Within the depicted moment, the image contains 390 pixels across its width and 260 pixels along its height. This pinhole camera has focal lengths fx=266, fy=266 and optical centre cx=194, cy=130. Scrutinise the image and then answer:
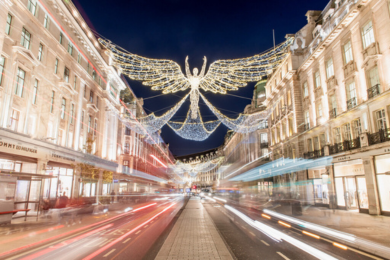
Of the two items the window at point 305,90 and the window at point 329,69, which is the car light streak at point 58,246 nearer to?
the window at point 329,69

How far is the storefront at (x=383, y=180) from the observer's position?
18.2 metres

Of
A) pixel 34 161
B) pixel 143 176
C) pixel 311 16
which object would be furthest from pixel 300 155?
pixel 143 176

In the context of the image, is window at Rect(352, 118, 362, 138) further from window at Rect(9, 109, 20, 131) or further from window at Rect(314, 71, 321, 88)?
window at Rect(9, 109, 20, 131)

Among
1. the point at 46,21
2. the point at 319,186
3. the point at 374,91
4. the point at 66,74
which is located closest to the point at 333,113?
the point at 374,91

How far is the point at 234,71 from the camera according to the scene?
57.3 ft

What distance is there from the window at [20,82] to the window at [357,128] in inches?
1047

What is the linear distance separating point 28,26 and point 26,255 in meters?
19.4

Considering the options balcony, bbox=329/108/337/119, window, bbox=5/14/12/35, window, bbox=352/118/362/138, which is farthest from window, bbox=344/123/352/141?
window, bbox=5/14/12/35

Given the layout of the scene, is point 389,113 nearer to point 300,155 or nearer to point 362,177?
point 362,177

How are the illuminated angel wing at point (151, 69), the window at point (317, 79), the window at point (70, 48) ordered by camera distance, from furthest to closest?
the window at point (70, 48) < the window at point (317, 79) < the illuminated angel wing at point (151, 69)

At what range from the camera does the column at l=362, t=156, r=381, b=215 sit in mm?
18828

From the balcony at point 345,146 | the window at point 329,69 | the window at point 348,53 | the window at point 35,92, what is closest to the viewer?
the balcony at point 345,146

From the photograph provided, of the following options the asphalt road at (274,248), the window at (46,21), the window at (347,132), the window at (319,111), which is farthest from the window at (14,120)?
the window at (319,111)

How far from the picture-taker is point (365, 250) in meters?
8.86
